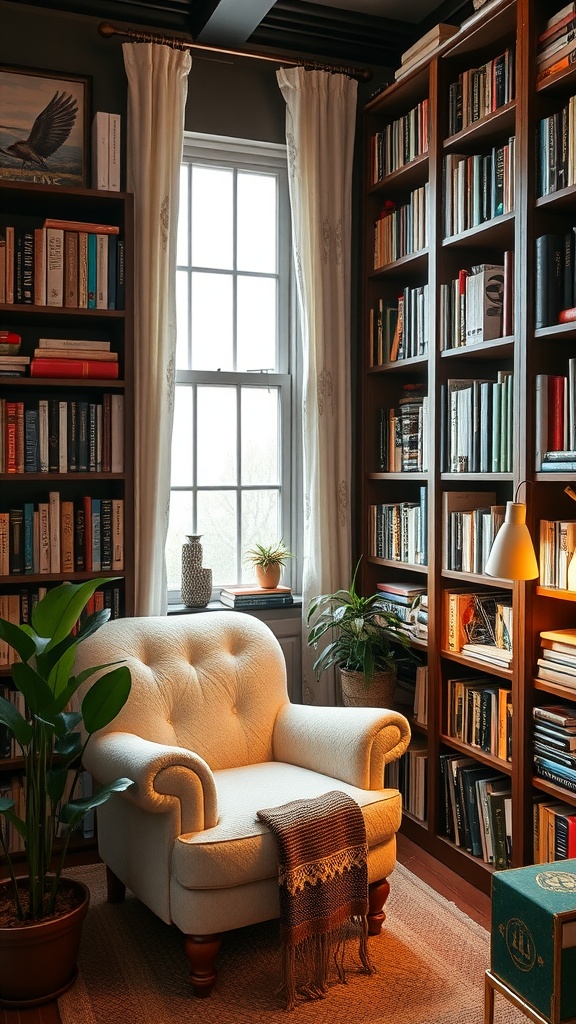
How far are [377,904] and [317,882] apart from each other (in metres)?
0.39

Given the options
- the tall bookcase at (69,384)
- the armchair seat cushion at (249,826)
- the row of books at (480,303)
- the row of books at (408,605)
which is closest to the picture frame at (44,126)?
the tall bookcase at (69,384)

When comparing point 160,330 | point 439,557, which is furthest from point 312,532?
point 160,330

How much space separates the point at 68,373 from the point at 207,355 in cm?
72

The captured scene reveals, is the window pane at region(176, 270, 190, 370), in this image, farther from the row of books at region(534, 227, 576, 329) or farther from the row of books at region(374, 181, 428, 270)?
the row of books at region(534, 227, 576, 329)

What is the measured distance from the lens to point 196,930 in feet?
7.37

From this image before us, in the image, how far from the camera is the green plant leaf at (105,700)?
2285 millimetres

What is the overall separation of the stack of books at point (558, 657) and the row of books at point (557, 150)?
1.26m

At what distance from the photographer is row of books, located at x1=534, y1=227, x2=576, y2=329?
2.53 meters

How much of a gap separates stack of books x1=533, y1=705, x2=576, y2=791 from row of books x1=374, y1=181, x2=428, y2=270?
5.53 feet

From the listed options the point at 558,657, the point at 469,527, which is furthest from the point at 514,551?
the point at 469,527

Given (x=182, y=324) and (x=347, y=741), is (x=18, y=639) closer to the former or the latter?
(x=347, y=741)

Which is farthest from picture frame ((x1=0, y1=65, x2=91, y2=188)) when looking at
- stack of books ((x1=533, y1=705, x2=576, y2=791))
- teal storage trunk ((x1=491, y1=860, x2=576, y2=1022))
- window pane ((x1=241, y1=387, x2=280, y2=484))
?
teal storage trunk ((x1=491, y1=860, x2=576, y2=1022))

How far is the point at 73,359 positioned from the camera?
3059mm

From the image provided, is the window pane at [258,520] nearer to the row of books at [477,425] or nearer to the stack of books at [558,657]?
the row of books at [477,425]
